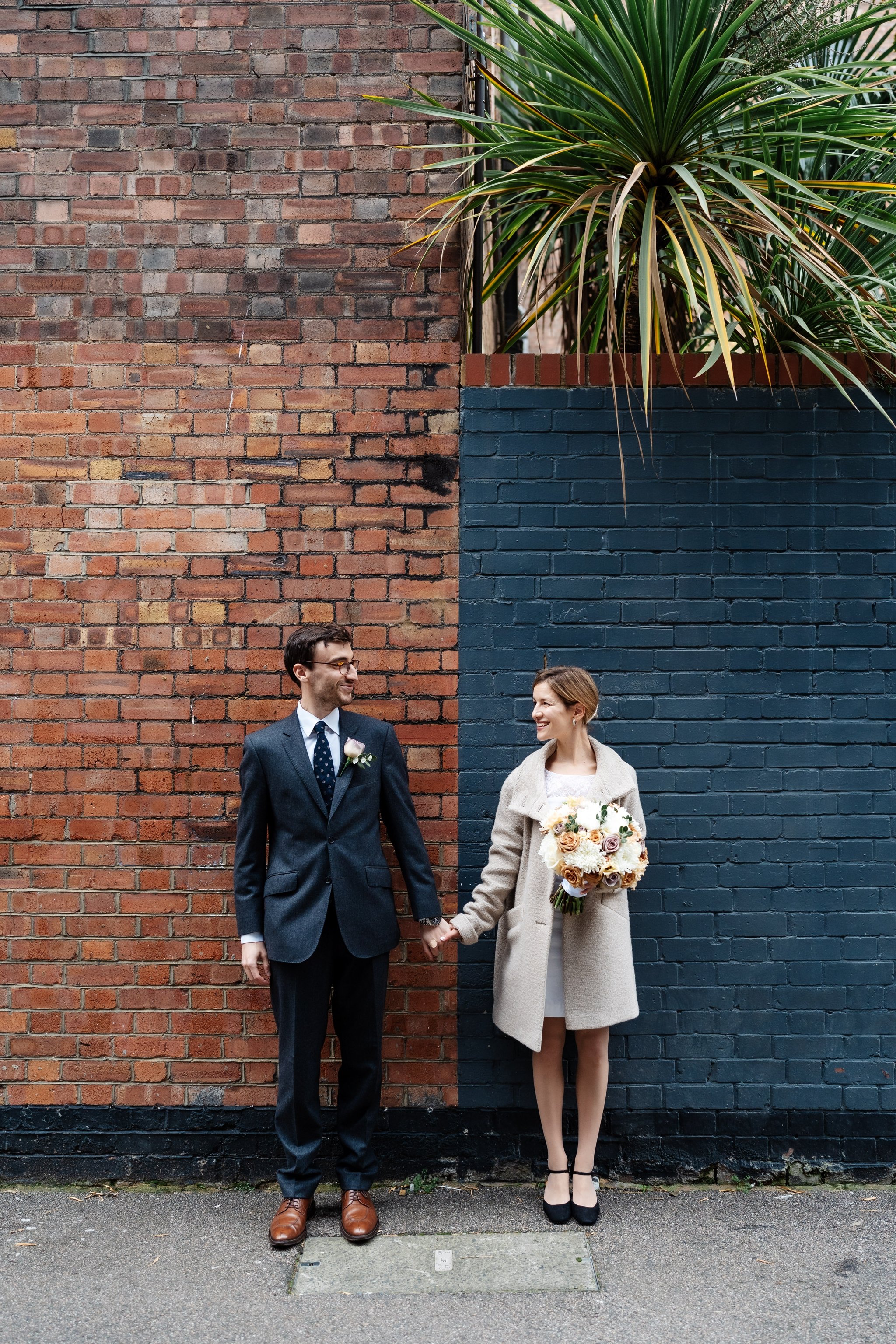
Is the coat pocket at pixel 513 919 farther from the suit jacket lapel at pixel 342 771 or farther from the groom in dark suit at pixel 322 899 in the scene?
the suit jacket lapel at pixel 342 771

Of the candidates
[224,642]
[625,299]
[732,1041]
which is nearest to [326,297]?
[625,299]

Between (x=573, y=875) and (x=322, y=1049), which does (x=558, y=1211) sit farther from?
(x=573, y=875)

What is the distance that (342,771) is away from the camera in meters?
3.62

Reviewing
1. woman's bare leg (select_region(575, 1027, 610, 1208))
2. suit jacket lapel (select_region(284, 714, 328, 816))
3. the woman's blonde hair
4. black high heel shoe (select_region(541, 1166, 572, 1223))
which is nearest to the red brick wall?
suit jacket lapel (select_region(284, 714, 328, 816))

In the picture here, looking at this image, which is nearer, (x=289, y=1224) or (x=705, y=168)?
(x=289, y=1224)

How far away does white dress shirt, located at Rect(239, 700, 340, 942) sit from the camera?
143 inches

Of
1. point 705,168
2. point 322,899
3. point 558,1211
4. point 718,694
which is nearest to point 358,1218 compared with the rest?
point 558,1211

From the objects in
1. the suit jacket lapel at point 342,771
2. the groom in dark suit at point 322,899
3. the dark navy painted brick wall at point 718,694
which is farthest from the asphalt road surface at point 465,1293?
the suit jacket lapel at point 342,771

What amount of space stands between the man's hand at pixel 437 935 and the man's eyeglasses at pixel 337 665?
3.24 feet

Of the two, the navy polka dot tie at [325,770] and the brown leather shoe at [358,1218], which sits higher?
the navy polka dot tie at [325,770]

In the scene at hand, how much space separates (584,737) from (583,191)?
6.90 ft

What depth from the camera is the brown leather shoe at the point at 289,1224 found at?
3506mm

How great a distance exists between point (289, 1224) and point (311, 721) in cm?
175

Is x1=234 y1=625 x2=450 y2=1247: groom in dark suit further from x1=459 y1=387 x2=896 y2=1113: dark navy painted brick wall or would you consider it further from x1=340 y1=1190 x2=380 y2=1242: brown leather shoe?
x1=459 y1=387 x2=896 y2=1113: dark navy painted brick wall
